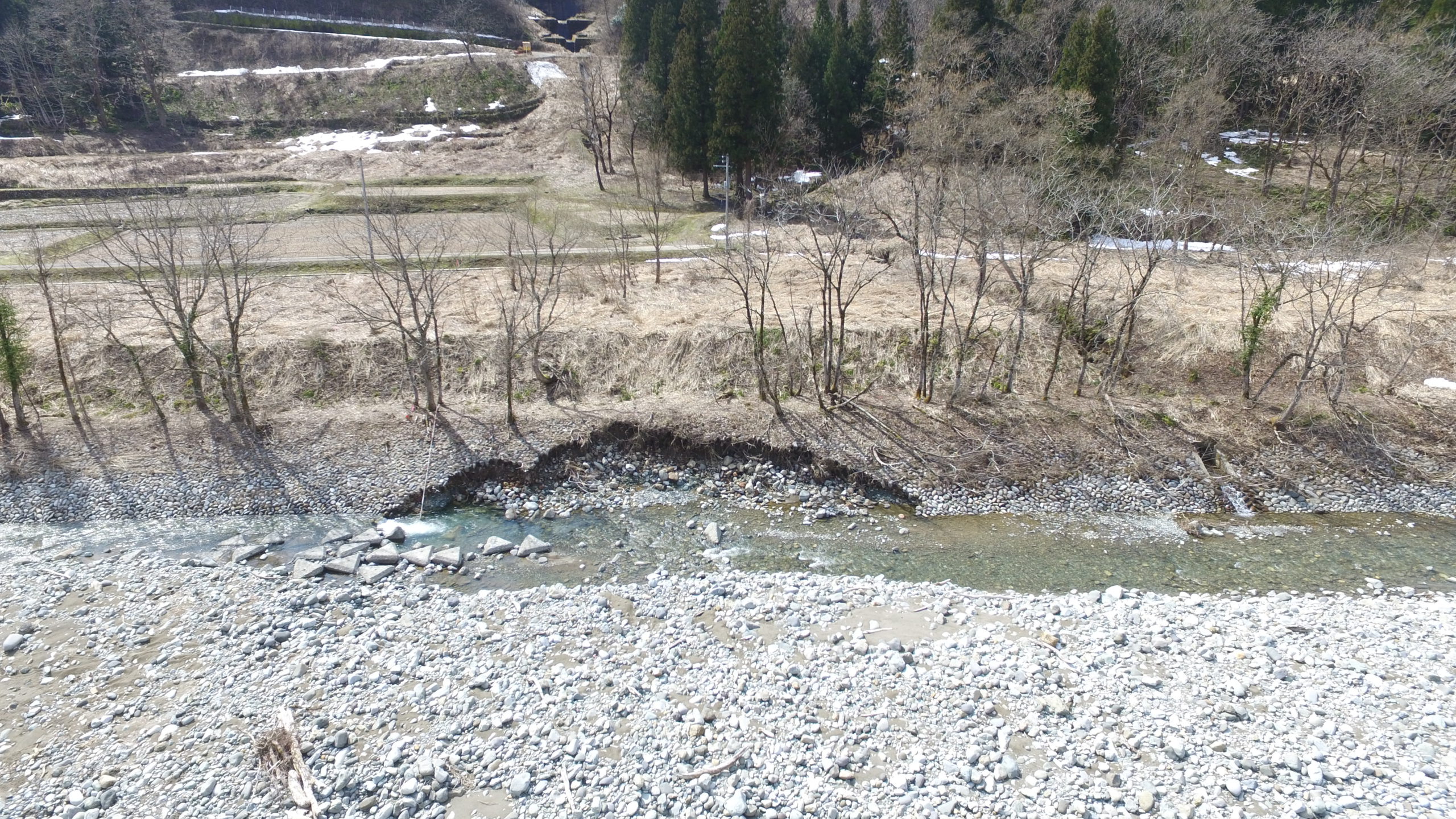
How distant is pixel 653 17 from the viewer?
123ft

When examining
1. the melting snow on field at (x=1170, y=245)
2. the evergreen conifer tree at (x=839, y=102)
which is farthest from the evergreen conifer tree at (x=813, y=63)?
the melting snow on field at (x=1170, y=245)

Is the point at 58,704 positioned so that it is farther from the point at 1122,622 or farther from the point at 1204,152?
the point at 1204,152

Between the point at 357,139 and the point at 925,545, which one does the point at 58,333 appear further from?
the point at 357,139

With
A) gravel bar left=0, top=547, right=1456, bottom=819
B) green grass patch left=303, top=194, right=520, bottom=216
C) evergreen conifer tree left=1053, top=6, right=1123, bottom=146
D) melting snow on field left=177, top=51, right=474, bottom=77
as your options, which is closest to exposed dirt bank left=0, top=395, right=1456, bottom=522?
gravel bar left=0, top=547, right=1456, bottom=819

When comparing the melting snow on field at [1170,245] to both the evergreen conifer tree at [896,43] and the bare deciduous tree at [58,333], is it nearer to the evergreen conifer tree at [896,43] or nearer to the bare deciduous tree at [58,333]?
the evergreen conifer tree at [896,43]

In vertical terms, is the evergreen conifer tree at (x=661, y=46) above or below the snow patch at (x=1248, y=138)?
above

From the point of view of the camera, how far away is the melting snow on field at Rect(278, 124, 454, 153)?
41.9m

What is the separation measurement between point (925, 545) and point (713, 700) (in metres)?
6.05

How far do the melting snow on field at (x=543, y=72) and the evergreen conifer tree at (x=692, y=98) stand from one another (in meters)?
18.9

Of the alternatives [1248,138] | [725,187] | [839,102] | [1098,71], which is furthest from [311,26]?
[1248,138]

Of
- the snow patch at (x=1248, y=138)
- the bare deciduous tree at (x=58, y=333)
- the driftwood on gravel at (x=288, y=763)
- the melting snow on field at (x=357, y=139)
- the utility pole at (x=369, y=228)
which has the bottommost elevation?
the driftwood on gravel at (x=288, y=763)

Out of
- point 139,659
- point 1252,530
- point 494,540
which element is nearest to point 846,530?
point 494,540

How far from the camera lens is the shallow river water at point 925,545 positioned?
44.8 feet

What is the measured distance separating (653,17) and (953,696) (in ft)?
119
